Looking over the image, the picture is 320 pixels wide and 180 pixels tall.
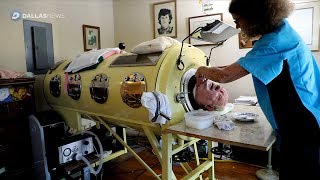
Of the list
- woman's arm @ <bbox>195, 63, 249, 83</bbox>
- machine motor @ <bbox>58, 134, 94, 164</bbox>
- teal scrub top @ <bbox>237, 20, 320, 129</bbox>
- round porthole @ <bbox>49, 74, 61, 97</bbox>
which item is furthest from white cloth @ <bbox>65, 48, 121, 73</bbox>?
teal scrub top @ <bbox>237, 20, 320, 129</bbox>

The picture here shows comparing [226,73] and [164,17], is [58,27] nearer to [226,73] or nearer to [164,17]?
[164,17]

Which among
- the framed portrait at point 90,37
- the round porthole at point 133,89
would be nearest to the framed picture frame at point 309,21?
the round porthole at point 133,89

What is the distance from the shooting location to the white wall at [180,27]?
2.80 metres

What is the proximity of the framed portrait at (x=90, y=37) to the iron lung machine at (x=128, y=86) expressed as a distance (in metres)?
1.11

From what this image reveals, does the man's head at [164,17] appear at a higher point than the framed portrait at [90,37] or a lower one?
higher

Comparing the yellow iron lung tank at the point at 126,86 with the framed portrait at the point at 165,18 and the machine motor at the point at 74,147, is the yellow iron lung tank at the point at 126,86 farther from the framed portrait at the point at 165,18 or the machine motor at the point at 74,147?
the framed portrait at the point at 165,18

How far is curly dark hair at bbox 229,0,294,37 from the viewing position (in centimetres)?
109

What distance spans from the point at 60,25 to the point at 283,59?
269 cm

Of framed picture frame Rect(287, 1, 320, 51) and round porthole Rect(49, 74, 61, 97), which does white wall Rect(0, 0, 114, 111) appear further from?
framed picture frame Rect(287, 1, 320, 51)

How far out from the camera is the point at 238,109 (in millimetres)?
1853

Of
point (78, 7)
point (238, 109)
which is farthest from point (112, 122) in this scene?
point (78, 7)

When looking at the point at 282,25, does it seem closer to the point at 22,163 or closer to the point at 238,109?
the point at 238,109

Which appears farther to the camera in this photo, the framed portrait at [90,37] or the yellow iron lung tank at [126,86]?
the framed portrait at [90,37]

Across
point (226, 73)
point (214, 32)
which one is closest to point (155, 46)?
point (214, 32)
